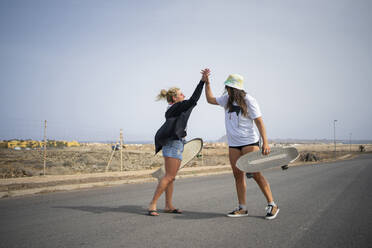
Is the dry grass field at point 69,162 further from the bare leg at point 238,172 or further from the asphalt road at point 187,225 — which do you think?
the bare leg at point 238,172

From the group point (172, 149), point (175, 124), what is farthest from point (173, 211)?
point (175, 124)

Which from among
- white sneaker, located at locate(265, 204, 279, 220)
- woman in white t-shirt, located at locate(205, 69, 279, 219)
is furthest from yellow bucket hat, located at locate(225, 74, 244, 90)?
white sneaker, located at locate(265, 204, 279, 220)

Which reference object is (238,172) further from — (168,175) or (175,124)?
(175,124)

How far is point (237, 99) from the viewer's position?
155 inches

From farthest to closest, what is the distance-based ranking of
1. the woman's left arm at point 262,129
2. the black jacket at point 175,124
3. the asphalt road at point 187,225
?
the black jacket at point 175,124
the woman's left arm at point 262,129
the asphalt road at point 187,225

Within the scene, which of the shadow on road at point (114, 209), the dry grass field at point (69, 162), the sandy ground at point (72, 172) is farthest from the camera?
the dry grass field at point (69, 162)

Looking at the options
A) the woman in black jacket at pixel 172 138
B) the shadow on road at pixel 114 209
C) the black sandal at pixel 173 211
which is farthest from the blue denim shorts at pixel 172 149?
the shadow on road at pixel 114 209

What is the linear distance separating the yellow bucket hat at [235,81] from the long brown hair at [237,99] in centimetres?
7

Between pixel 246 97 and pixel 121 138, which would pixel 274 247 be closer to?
pixel 246 97

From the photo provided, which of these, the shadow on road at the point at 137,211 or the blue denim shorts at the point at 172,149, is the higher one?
the blue denim shorts at the point at 172,149

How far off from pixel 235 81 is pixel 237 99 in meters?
0.28

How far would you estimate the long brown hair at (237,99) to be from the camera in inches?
154

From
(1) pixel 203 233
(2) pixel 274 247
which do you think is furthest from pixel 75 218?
(2) pixel 274 247

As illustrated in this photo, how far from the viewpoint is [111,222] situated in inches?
151
